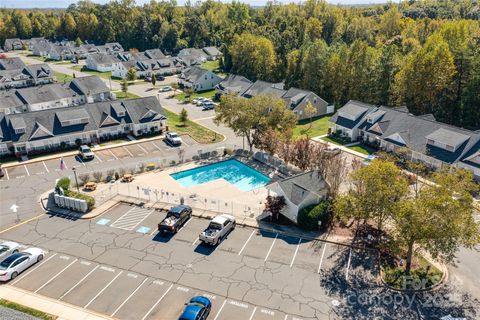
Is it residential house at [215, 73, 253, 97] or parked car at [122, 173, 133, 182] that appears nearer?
parked car at [122, 173, 133, 182]

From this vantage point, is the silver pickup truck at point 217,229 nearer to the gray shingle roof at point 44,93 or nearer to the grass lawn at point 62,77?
the gray shingle roof at point 44,93

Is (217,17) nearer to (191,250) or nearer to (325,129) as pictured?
(325,129)

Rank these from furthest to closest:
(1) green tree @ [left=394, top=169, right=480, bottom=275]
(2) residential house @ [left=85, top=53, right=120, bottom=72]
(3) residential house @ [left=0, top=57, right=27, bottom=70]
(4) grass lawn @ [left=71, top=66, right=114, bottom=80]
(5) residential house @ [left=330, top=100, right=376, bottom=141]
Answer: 1. (2) residential house @ [left=85, top=53, right=120, bottom=72]
2. (4) grass lawn @ [left=71, top=66, right=114, bottom=80]
3. (3) residential house @ [left=0, top=57, right=27, bottom=70]
4. (5) residential house @ [left=330, top=100, right=376, bottom=141]
5. (1) green tree @ [left=394, top=169, right=480, bottom=275]

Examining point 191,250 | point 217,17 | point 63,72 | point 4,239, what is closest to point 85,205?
point 4,239

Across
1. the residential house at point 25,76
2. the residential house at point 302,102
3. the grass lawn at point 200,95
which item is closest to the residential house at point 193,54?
the grass lawn at point 200,95

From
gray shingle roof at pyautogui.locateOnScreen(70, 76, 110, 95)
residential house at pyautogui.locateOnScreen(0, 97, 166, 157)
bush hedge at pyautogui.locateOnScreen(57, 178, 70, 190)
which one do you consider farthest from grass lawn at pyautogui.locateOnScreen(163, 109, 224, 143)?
bush hedge at pyautogui.locateOnScreen(57, 178, 70, 190)

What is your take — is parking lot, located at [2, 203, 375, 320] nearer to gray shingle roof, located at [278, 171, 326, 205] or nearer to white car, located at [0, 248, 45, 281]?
white car, located at [0, 248, 45, 281]

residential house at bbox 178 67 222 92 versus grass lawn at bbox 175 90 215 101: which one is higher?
residential house at bbox 178 67 222 92
